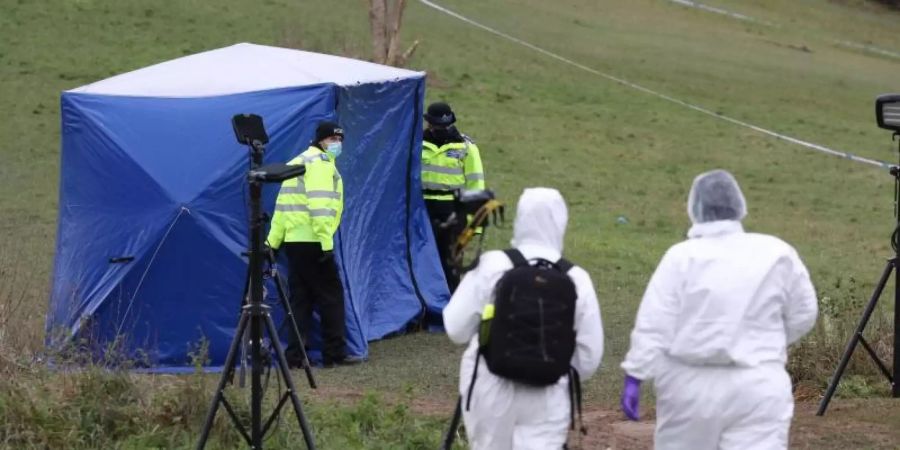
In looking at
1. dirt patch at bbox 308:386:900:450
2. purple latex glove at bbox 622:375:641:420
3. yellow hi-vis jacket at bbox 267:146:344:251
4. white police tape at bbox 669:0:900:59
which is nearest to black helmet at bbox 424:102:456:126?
yellow hi-vis jacket at bbox 267:146:344:251

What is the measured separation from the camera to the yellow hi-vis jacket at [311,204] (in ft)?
34.9

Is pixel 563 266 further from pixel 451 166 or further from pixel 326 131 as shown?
pixel 451 166

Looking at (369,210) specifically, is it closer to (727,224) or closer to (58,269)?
(58,269)

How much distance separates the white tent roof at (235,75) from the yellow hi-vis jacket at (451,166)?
0.82 m

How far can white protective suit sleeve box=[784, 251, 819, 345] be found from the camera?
610 cm

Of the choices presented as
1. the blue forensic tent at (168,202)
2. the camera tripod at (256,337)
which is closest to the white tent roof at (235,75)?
the blue forensic tent at (168,202)

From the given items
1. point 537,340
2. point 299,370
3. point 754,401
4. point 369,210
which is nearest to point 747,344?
point 754,401

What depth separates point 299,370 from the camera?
35.7 ft

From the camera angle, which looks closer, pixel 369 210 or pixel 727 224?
pixel 727 224

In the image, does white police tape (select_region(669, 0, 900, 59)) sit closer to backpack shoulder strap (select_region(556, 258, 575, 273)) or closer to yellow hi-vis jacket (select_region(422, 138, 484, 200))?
yellow hi-vis jacket (select_region(422, 138, 484, 200))

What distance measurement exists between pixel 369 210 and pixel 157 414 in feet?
14.2

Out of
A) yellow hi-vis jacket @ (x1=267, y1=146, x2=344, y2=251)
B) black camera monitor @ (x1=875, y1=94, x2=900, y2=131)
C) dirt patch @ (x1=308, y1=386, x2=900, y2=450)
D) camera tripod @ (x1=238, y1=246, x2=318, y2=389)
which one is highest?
black camera monitor @ (x1=875, y1=94, x2=900, y2=131)

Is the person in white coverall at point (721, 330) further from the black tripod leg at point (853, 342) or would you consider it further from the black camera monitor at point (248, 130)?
the black tripod leg at point (853, 342)

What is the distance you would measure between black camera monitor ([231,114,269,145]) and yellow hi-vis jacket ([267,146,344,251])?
2205mm
